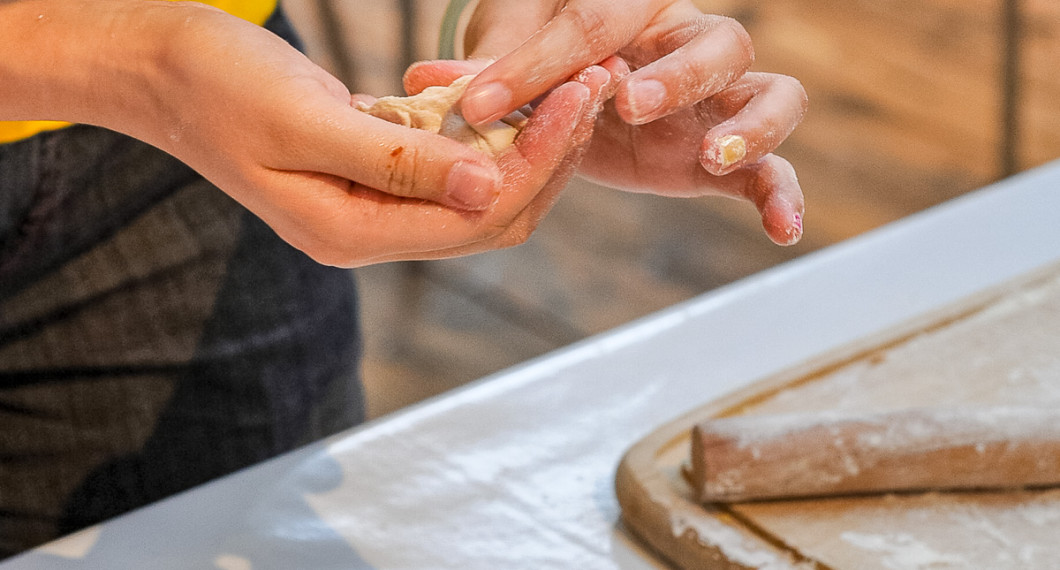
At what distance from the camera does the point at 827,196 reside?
248cm

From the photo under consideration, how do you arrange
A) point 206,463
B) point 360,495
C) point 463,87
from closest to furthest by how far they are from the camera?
point 463,87 → point 360,495 → point 206,463

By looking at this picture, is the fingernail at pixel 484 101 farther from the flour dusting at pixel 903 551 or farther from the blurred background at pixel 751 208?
the blurred background at pixel 751 208

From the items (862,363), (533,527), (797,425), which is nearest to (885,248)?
(862,363)

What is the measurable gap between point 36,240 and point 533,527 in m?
0.45

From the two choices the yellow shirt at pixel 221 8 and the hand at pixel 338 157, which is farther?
the yellow shirt at pixel 221 8

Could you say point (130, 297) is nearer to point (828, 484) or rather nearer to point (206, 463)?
point (206, 463)

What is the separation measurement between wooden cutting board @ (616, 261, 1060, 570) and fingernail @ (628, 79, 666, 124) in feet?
0.89

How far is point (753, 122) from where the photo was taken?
0.63m

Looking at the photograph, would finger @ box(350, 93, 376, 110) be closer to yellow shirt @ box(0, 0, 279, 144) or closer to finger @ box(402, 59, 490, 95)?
finger @ box(402, 59, 490, 95)

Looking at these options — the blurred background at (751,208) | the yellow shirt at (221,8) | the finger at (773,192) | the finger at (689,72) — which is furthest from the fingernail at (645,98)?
the blurred background at (751,208)

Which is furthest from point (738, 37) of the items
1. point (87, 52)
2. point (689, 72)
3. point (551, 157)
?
point (87, 52)

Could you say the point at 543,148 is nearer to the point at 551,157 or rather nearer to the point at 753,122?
the point at 551,157

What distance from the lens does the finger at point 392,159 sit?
0.53m

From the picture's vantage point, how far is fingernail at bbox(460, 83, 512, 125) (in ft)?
1.90
